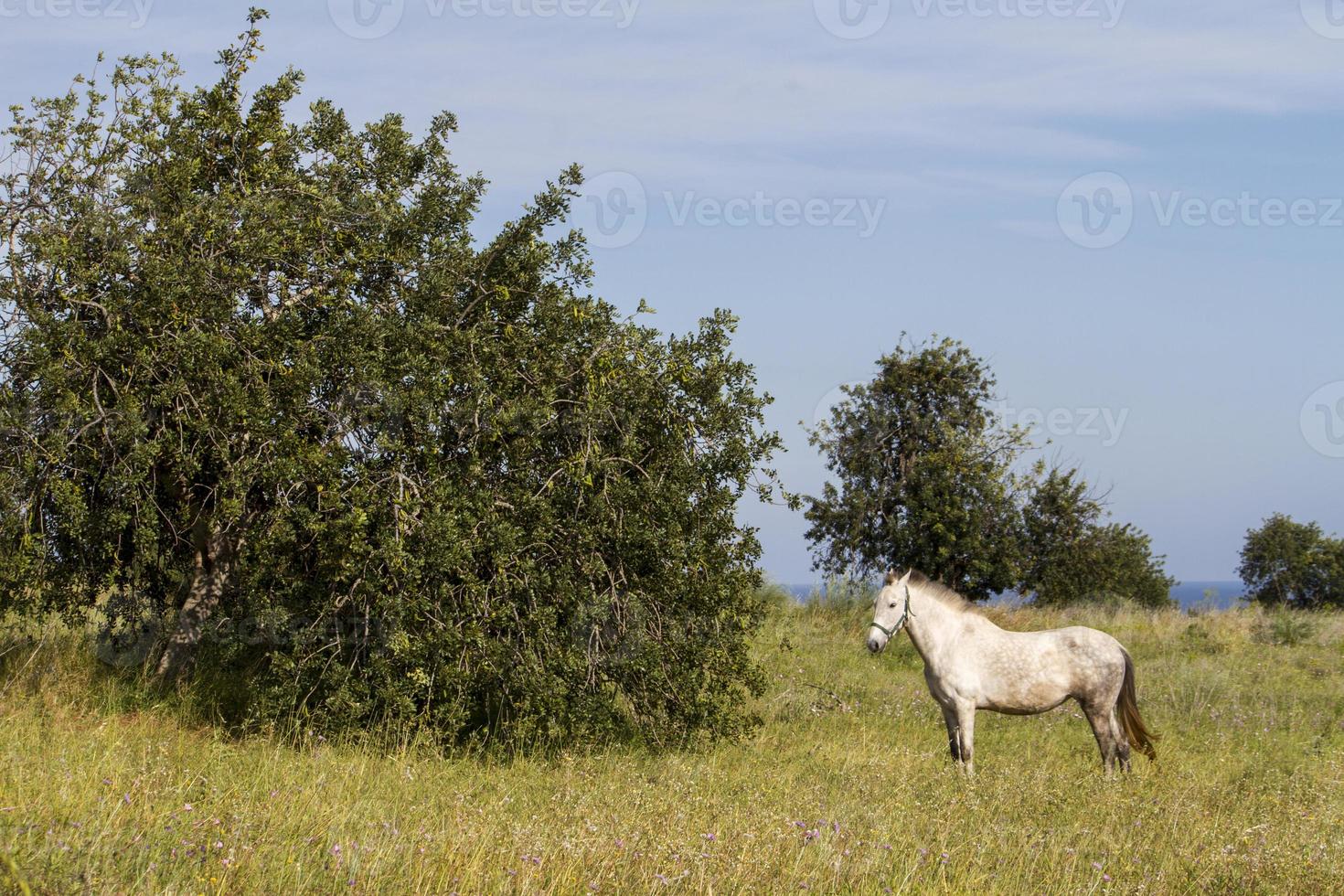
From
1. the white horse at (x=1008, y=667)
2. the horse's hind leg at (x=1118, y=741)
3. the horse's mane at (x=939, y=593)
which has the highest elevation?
the horse's mane at (x=939, y=593)

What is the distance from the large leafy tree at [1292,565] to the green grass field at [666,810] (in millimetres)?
35842

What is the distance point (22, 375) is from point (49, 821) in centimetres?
660

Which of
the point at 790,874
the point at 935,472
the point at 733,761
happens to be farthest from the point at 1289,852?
the point at 935,472

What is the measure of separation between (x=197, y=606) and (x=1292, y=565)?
47687mm

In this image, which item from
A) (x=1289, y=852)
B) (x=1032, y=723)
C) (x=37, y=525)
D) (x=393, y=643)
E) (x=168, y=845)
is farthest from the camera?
(x=1032, y=723)

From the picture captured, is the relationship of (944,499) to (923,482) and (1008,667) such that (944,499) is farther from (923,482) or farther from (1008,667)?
(1008,667)

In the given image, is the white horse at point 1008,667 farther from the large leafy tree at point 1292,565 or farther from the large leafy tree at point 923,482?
the large leafy tree at point 1292,565

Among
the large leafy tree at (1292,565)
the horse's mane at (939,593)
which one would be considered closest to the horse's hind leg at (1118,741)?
the horse's mane at (939,593)

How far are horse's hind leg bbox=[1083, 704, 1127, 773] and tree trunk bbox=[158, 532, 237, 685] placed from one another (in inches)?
384

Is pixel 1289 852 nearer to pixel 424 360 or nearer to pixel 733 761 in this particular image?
pixel 733 761

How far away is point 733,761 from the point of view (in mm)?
11469

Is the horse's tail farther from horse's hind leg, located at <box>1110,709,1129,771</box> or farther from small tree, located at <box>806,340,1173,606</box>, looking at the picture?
small tree, located at <box>806,340,1173,606</box>

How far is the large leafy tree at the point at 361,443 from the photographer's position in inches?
417

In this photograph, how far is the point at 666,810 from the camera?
8164mm
